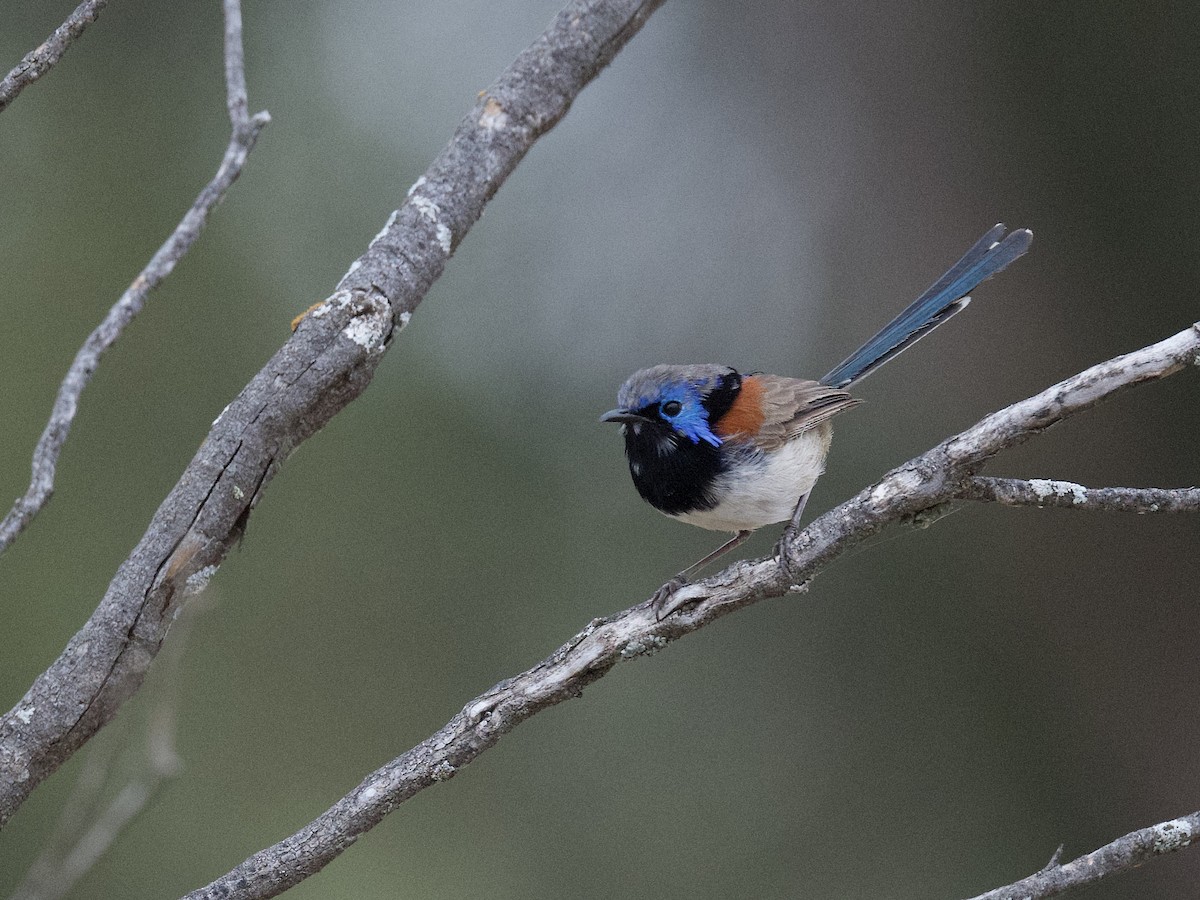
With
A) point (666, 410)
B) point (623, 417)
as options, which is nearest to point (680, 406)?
point (666, 410)

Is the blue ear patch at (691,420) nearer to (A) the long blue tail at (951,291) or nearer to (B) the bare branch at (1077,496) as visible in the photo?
(A) the long blue tail at (951,291)

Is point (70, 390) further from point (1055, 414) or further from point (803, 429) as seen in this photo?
point (803, 429)

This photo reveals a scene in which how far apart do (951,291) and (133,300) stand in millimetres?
2565

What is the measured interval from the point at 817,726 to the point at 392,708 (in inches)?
86.5

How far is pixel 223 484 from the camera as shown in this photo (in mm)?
2455

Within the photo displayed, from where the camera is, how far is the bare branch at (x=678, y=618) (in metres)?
2.09

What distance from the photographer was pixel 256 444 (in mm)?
2463

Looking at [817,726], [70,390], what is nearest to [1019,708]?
[817,726]

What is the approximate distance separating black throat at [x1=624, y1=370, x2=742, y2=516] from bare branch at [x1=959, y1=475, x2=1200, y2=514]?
140cm

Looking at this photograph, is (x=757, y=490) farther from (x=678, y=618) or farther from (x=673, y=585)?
(x=678, y=618)

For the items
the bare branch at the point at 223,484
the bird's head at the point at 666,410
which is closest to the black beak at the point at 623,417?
the bird's head at the point at 666,410

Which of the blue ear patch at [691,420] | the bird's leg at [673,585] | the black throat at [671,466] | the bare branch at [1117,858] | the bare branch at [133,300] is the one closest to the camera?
the bare branch at [1117,858]

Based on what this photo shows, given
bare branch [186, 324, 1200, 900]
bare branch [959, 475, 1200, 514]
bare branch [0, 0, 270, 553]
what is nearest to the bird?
bare branch [186, 324, 1200, 900]

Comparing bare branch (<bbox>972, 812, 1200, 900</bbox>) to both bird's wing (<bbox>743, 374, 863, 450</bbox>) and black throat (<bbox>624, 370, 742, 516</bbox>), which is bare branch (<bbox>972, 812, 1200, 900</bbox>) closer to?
black throat (<bbox>624, 370, 742, 516</bbox>)
